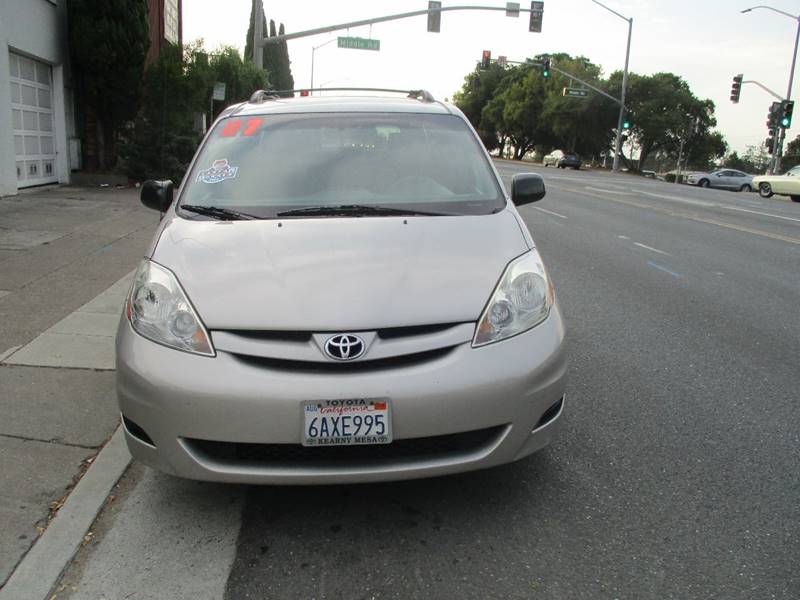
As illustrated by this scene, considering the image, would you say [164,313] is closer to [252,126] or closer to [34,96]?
[252,126]

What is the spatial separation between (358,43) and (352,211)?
1039 inches

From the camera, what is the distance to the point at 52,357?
5074 millimetres

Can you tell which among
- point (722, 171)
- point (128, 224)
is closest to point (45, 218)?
point (128, 224)

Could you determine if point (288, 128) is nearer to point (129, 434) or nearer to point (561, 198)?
point (129, 434)

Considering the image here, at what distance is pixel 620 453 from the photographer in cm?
385

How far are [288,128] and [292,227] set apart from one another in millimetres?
1161

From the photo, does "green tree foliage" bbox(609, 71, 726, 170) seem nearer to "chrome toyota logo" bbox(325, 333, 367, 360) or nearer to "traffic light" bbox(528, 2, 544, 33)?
"traffic light" bbox(528, 2, 544, 33)

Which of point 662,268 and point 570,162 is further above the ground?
→ point 570,162

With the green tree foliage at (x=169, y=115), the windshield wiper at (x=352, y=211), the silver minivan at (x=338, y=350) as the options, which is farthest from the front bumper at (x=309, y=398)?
the green tree foliage at (x=169, y=115)

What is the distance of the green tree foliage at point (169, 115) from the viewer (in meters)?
16.5

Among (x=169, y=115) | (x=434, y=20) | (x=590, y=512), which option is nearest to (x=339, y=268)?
(x=590, y=512)

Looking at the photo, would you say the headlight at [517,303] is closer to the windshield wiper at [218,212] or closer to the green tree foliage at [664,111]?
the windshield wiper at [218,212]

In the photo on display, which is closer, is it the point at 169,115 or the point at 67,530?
the point at 67,530

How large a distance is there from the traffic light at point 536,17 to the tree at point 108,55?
1483cm
